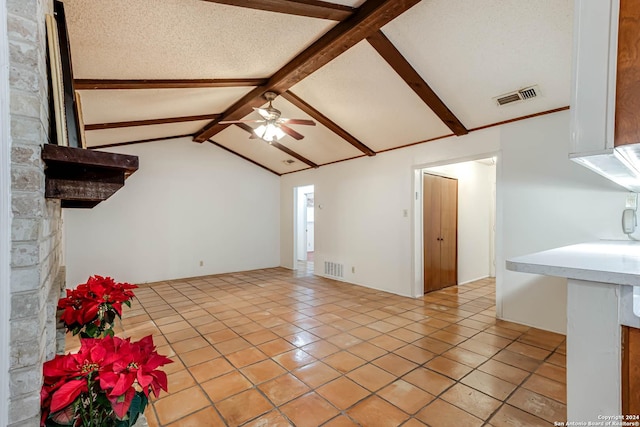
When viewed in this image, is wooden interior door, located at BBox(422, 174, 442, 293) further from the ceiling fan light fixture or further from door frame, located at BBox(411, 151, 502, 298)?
the ceiling fan light fixture

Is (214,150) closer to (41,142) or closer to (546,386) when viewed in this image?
(41,142)

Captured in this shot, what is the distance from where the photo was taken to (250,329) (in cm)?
320

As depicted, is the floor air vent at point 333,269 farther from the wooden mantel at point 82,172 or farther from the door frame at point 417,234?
the wooden mantel at point 82,172

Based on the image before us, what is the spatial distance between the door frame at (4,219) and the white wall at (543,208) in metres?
3.99

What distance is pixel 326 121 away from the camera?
167 inches

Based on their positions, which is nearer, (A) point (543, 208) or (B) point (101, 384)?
(B) point (101, 384)

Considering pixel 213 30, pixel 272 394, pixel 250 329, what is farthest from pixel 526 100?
pixel 250 329

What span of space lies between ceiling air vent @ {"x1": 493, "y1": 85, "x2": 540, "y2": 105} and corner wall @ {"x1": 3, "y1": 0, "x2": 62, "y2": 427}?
3529 mm

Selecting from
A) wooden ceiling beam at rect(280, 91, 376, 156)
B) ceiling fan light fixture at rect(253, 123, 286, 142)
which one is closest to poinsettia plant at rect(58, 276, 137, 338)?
ceiling fan light fixture at rect(253, 123, 286, 142)

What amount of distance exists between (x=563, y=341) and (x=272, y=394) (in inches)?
112

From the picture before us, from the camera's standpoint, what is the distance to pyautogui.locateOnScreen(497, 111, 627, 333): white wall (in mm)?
2744

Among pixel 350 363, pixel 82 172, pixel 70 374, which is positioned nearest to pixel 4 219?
pixel 82 172

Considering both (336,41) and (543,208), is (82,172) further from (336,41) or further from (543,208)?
(543,208)

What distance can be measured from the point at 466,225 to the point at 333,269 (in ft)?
8.96
